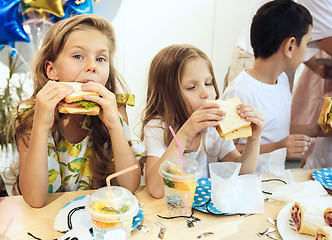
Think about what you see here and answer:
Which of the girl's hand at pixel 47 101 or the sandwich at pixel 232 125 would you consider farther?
the sandwich at pixel 232 125

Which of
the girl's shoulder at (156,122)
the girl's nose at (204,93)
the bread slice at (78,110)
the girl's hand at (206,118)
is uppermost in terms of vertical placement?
the girl's nose at (204,93)

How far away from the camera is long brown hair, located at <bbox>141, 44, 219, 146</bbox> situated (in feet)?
4.65

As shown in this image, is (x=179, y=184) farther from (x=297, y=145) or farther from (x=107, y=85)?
(x=297, y=145)

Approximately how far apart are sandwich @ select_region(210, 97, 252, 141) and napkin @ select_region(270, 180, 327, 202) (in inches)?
10.5

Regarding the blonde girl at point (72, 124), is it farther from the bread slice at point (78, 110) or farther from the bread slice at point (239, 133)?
the bread slice at point (239, 133)

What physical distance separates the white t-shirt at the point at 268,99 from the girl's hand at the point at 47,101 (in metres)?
1.07

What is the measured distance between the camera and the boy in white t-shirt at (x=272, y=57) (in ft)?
5.74

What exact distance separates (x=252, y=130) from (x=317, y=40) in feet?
3.84

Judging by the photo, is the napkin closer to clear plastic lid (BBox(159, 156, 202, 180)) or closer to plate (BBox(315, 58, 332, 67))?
clear plastic lid (BBox(159, 156, 202, 180))

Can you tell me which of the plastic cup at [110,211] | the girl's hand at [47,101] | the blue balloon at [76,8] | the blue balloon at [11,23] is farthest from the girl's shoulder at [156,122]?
the blue balloon at [11,23]

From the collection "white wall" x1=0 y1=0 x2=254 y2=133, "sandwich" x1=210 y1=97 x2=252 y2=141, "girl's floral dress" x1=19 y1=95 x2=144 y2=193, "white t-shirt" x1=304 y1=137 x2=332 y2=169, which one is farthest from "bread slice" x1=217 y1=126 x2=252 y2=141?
"white t-shirt" x1=304 y1=137 x2=332 y2=169

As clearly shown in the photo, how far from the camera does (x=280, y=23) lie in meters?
1.75

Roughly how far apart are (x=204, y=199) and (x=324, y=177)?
64 cm

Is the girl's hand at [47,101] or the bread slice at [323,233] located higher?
the girl's hand at [47,101]
